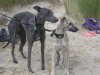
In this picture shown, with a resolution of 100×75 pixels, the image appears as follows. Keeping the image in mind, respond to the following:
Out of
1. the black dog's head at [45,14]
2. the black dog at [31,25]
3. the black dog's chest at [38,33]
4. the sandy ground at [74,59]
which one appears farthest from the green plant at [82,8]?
the black dog's head at [45,14]

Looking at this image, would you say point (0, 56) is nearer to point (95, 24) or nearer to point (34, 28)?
point (34, 28)

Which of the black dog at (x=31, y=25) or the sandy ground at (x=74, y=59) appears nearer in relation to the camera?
the black dog at (x=31, y=25)

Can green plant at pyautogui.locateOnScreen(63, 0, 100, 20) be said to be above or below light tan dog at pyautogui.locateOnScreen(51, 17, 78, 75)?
above

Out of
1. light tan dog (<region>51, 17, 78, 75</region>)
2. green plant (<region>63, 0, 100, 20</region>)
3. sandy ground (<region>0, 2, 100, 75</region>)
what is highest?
green plant (<region>63, 0, 100, 20</region>)

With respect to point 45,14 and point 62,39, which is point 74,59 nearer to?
point 62,39

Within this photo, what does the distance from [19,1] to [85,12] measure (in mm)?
2070

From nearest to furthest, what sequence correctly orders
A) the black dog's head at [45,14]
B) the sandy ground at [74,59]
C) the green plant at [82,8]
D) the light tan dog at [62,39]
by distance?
1. the black dog's head at [45,14]
2. the light tan dog at [62,39]
3. the sandy ground at [74,59]
4. the green plant at [82,8]

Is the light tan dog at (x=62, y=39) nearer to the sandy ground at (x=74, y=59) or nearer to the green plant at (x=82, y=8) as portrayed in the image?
the sandy ground at (x=74, y=59)

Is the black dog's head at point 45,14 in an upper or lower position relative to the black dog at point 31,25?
upper

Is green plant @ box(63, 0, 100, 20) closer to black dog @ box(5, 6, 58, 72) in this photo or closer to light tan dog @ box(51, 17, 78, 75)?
black dog @ box(5, 6, 58, 72)

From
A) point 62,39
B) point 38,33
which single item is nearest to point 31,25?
point 38,33

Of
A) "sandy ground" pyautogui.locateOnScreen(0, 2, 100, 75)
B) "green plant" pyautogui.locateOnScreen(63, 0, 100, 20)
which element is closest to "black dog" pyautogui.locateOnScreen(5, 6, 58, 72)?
"sandy ground" pyautogui.locateOnScreen(0, 2, 100, 75)

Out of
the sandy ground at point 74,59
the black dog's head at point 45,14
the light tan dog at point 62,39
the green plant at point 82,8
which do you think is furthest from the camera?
the green plant at point 82,8

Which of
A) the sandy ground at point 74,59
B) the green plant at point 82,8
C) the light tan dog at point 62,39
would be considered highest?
the green plant at point 82,8
